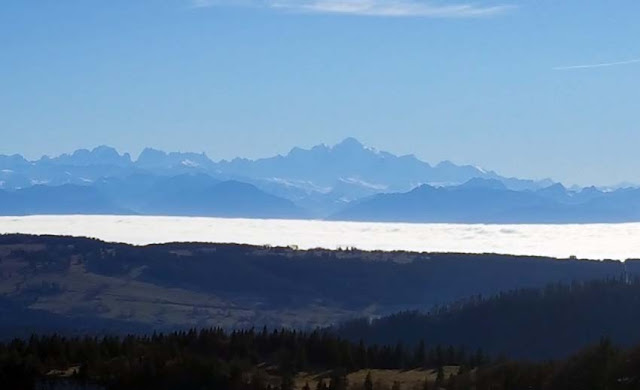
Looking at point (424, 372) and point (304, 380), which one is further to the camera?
point (424, 372)

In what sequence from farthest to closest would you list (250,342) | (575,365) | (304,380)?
(250,342), (304,380), (575,365)

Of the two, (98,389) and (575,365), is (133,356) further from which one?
(575,365)

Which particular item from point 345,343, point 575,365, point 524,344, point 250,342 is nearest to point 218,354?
point 250,342

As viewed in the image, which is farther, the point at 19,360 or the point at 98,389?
the point at 19,360

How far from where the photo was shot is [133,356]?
84.2 m

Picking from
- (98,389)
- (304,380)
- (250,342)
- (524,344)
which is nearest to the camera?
(98,389)

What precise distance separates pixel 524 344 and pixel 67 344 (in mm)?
120409

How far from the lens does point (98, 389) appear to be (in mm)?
76500

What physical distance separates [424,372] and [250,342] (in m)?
15.7

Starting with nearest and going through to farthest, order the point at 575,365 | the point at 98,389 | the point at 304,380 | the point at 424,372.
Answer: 1. the point at 575,365
2. the point at 98,389
3. the point at 304,380
4. the point at 424,372

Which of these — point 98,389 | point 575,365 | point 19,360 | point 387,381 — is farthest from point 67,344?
point 575,365

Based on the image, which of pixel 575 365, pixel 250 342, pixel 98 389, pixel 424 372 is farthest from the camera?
pixel 250 342

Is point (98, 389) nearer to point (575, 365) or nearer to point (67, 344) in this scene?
point (67, 344)

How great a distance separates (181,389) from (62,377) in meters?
9.46
